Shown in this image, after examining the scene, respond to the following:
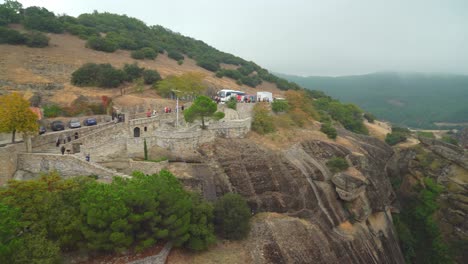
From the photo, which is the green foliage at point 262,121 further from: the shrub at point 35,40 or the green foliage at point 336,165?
the shrub at point 35,40

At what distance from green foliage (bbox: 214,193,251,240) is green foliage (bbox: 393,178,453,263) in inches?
1119

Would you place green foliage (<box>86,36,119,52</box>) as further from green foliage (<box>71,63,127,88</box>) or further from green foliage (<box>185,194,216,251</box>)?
green foliage (<box>185,194,216,251</box>)

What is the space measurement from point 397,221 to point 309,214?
22.3m

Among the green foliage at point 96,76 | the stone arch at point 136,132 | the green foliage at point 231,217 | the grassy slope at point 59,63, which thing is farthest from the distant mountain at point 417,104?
the stone arch at point 136,132

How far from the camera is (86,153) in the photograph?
29.9 m

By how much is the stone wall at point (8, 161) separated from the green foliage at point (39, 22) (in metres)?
51.0

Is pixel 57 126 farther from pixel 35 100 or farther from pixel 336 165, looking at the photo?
pixel 336 165

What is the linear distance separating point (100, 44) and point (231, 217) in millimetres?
55693

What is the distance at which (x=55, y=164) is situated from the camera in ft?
91.6

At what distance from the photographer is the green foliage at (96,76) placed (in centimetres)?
4834

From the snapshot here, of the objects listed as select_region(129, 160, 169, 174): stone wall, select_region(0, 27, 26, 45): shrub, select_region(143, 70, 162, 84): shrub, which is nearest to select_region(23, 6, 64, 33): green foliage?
select_region(0, 27, 26, 45): shrub

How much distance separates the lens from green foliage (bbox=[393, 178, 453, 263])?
41094mm

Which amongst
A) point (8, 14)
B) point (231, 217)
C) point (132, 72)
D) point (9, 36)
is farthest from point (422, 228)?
point (8, 14)

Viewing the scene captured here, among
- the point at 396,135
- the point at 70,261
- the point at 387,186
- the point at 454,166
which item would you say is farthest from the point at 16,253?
the point at 396,135
